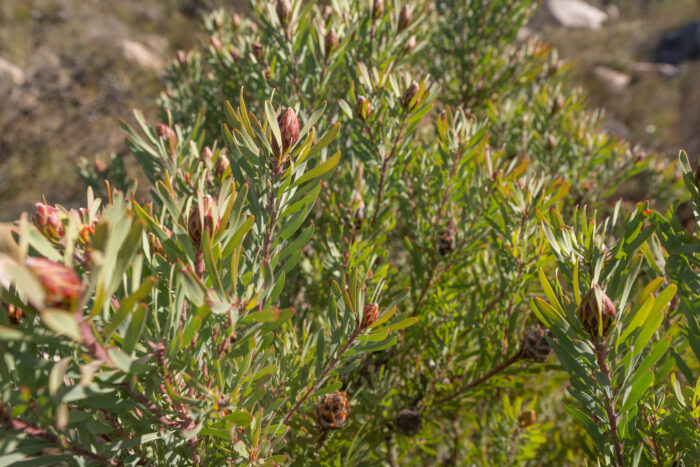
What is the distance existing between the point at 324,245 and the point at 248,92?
27.8 inches

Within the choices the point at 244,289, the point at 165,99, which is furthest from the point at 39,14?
the point at 244,289

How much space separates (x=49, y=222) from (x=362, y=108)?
61cm

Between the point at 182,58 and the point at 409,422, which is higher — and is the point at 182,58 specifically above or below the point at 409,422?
above

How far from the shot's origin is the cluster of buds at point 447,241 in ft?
3.45

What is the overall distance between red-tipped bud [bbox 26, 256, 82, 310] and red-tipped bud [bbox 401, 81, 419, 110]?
0.70 metres

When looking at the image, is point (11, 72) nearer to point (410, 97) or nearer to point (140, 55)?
point (140, 55)

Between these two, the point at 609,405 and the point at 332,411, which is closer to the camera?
the point at 609,405

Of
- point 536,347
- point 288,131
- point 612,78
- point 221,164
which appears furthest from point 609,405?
point 612,78

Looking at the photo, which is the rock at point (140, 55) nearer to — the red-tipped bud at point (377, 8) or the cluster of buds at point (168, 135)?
the red-tipped bud at point (377, 8)

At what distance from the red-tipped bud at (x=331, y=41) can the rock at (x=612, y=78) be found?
391 inches

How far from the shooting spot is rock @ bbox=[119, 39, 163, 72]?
23.8 feet

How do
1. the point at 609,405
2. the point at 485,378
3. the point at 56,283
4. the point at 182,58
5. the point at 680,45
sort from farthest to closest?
1. the point at 680,45
2. the point at 182,58
3. the point at 485,378
4. the point at 609,405
5. the point at 56,283

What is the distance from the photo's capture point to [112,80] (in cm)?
563

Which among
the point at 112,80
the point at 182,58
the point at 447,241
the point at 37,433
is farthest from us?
the point at 112,80
